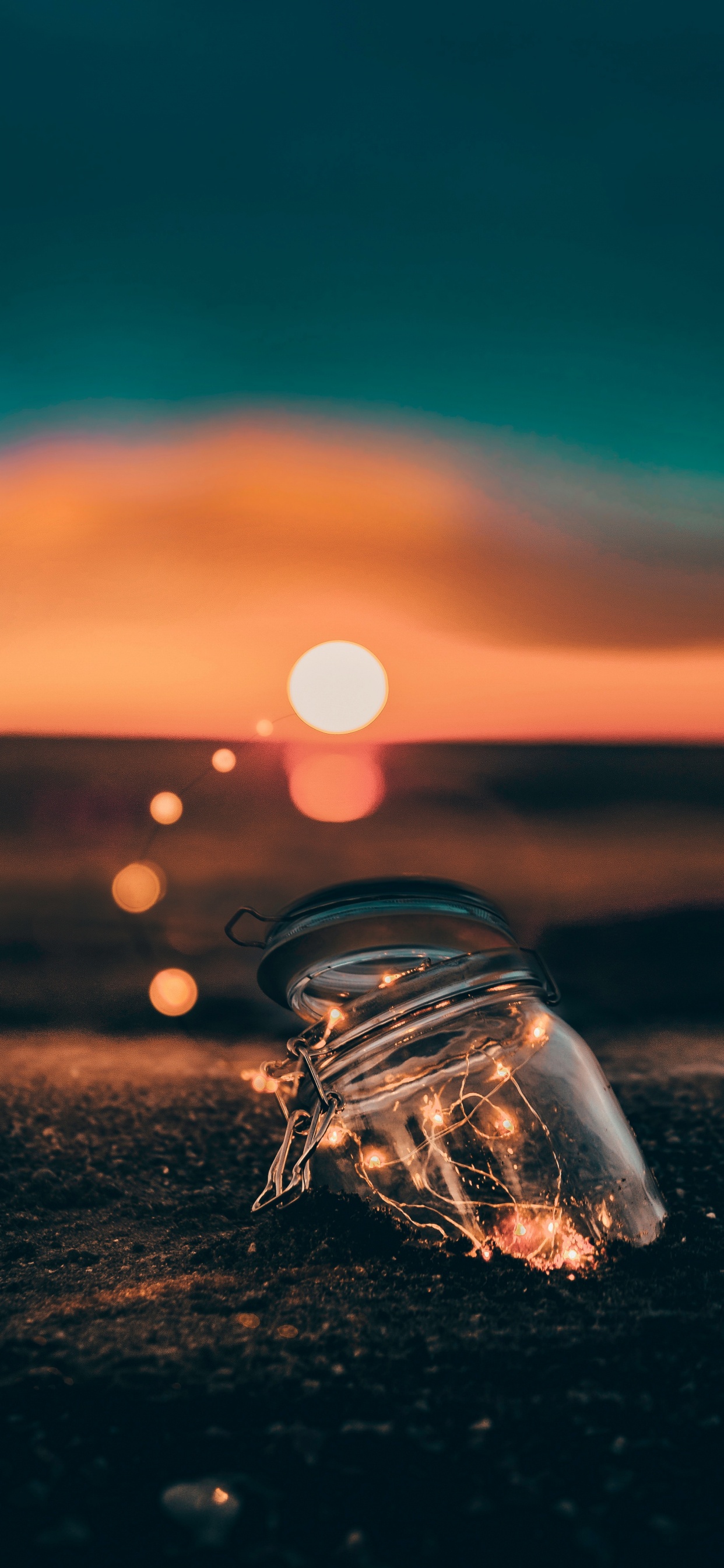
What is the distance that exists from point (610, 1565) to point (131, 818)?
33.3 feet

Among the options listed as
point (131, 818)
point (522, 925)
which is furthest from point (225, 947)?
point (131, 818)

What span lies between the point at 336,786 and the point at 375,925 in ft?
40.1

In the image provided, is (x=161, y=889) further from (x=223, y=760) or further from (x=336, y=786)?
(x=336, y=786)

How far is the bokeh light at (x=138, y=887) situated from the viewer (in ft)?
20.0

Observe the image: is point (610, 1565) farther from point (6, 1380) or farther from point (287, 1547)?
point (6, 1380)

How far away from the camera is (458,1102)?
1524 millimetres

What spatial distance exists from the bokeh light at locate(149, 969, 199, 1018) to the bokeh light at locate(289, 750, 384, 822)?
248 inches

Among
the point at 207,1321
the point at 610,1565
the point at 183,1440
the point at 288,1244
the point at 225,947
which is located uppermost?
the point at 225,947

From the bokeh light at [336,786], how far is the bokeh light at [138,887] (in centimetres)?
355

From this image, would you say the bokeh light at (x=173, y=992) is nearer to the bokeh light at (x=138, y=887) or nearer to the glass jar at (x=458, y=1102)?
the bokeh light at (x=138, y=887)

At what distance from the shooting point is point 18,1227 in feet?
5.62

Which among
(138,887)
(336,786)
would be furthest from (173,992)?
(336,786)

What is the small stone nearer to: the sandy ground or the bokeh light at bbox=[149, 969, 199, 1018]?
the sandy ground

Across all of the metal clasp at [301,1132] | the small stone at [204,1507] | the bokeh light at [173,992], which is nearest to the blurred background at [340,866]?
the bokeh light at [173,992]
